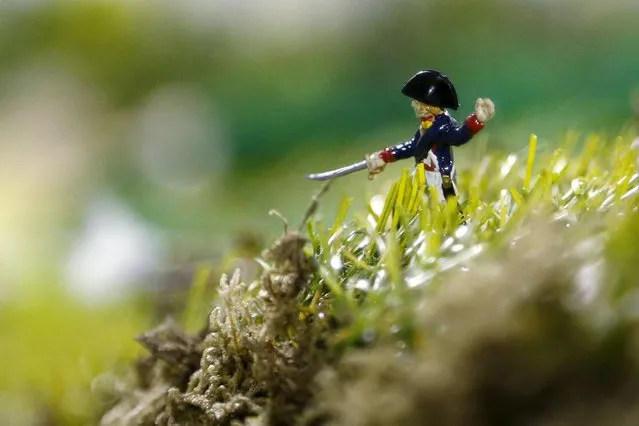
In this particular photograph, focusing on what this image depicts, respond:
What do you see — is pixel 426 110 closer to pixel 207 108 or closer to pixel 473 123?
pixel 473 123

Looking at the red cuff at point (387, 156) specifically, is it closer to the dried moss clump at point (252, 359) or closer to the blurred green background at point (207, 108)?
the dried moss clump at point (252, 359)

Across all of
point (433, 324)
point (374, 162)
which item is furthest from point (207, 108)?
point (433, 324)

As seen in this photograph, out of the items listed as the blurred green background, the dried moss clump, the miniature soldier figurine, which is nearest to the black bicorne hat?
the miniature soldier figurine

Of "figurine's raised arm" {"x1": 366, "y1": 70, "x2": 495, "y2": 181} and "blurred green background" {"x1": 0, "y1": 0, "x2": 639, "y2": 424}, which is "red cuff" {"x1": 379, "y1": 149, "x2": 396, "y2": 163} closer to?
"figurine's raised arm" {"x1": 366, "y1": 70, "x2": 495, "y2": 181}

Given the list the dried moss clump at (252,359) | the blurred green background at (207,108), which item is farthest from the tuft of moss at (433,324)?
the blurred green background at (207,108)

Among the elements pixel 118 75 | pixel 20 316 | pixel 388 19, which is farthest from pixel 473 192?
pixel 118 75

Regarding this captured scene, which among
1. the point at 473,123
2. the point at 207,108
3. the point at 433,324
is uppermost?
the point at 207,108

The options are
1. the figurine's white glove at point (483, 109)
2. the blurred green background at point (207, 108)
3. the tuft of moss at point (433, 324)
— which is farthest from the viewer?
the blurred green background at point (207, 108)
